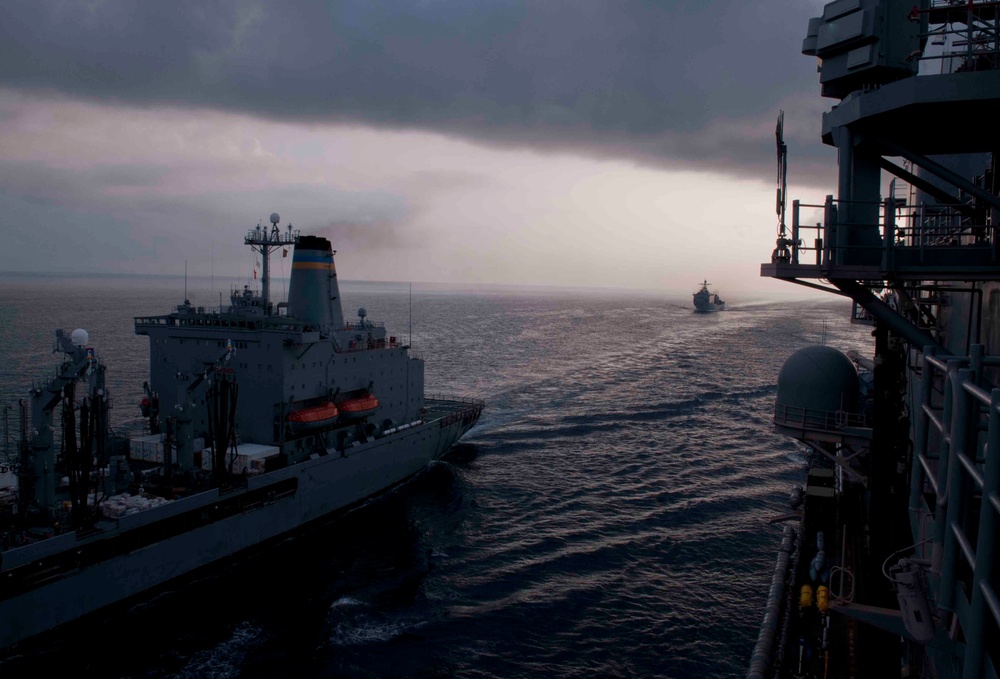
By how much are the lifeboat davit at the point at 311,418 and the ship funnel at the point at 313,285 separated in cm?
500

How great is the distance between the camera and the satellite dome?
65.7 feet

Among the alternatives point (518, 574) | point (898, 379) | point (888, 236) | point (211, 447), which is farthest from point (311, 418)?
point (888, 236)

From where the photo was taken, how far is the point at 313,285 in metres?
31.5

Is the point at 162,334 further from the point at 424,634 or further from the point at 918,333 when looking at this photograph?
the point at 918,333

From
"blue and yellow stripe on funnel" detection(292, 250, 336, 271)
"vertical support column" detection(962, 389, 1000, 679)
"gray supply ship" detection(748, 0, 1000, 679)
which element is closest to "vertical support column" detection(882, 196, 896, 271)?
"gray supply ship" detection(748, 0, 1000, 679)

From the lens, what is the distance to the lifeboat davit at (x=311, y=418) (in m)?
26.5

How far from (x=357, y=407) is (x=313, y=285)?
21.7 feet

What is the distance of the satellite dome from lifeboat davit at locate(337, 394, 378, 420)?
17168 mm

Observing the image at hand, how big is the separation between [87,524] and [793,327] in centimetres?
12151

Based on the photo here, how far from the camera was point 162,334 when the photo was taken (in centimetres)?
2873

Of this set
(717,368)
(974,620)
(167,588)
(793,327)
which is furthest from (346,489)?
(793,327)

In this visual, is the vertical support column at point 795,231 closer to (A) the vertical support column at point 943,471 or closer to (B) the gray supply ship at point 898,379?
(B) the gray supply ship at point 898,379

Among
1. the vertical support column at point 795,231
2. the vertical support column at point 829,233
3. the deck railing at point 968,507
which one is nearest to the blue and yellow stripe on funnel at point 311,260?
the vertical support column at point 795,231

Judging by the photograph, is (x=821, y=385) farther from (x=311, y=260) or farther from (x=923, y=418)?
(x=311, y=260)
